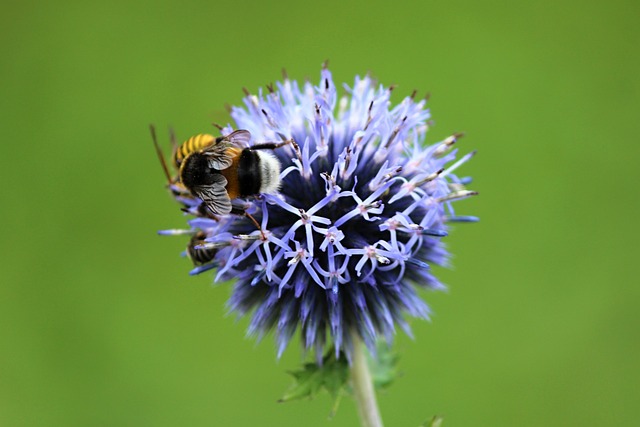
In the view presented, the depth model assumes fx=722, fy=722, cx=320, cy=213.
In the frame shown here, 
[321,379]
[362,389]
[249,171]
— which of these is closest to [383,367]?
[362,389]

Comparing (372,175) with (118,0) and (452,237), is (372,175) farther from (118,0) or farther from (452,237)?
(118,0)

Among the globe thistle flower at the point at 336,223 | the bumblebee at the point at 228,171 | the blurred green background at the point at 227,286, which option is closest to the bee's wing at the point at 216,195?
the bumblebee at the point at 228,171

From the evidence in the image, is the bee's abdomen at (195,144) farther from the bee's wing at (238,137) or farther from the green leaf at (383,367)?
the green leaf at (383,367)

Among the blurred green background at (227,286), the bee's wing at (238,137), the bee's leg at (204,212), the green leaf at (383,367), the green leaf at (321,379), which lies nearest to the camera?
the bee's wing at (238,137)

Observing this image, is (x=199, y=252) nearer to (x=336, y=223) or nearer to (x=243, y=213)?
(x=243, y=213)

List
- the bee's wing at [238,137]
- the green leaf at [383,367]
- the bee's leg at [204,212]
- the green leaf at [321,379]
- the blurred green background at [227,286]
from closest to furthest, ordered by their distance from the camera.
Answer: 1. the bee's wing at [238,137]
2. the green leaf at [321,379]
3. the bee's leg at [204,212]
4. the green leaf at [383,367]
5. the blurred green background at [227,286]
